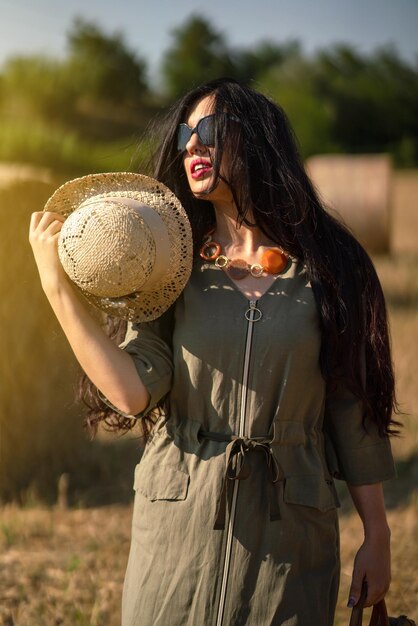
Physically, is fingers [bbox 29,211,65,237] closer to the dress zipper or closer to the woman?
the woman

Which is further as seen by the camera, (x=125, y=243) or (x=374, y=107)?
(x=374, y=107)

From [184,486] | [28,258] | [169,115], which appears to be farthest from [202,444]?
[28,258]

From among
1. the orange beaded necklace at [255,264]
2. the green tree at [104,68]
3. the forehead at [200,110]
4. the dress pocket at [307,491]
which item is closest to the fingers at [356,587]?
the dress pocket at [307,491]

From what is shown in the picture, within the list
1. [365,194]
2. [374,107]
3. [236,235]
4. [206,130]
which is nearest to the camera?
[206,130]

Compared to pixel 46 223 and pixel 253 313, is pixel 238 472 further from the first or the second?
pixel 46 223

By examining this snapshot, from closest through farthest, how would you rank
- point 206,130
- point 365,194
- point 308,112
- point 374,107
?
point 206,130
point 365,194
point 308,112
point 374,107

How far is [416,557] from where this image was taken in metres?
3.62

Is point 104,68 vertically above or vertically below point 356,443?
above

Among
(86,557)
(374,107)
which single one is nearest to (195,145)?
(86,557)

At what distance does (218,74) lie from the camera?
133ft

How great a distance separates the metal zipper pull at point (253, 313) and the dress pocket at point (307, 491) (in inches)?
12.9

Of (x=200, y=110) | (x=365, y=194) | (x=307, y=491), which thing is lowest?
(x=307, y=491)

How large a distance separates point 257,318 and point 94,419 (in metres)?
0.47

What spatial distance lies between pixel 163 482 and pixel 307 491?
297 millimetres
